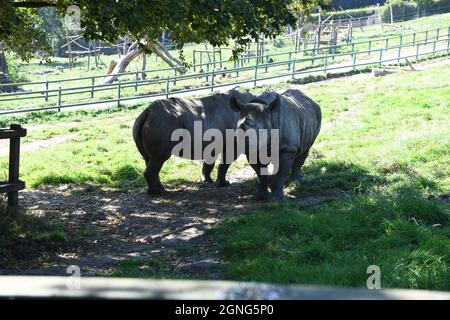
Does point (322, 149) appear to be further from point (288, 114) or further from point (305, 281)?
point (305, 281)

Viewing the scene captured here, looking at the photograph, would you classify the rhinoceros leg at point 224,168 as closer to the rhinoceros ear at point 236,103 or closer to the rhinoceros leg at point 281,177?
the rhinoceros leg at point 281,177

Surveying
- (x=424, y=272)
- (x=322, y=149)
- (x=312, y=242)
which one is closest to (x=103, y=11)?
(x=312, y=242)

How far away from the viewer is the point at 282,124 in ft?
32.1

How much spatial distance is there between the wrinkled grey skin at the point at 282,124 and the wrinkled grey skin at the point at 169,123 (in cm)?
65

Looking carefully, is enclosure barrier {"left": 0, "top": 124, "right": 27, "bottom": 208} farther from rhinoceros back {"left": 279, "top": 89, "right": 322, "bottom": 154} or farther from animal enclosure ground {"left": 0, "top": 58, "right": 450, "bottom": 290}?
rhinoceros back {"left": 279, "top": 89, "right": 322, "bottom": 154}

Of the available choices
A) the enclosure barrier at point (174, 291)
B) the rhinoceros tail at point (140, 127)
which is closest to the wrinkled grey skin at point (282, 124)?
the rhinoceros tail at point (140, 127)

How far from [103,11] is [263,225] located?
3.18 meters

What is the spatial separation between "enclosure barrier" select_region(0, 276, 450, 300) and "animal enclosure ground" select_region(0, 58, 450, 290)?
163 inches

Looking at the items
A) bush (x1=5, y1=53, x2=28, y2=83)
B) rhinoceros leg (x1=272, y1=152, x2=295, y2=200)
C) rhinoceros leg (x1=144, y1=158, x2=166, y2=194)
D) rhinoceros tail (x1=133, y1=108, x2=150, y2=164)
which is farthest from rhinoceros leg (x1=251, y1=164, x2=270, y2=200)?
bush (x1=5, y1=53, x2=28, y2=83)

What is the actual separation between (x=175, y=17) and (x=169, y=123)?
7.67ft

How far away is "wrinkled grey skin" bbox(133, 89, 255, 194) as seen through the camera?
10.5 m

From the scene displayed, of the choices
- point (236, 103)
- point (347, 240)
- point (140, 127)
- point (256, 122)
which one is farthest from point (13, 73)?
point (347, 240)

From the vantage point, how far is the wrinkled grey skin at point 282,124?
9.19 meters

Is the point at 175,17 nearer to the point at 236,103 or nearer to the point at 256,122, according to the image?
the point at 236,103
